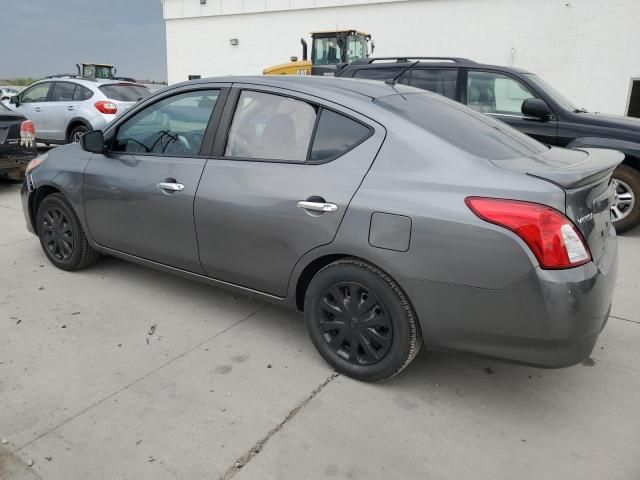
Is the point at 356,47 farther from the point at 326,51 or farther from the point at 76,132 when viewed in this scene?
the point at 76,132

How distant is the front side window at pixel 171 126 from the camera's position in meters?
3.40

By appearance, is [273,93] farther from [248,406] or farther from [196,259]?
[248,406]

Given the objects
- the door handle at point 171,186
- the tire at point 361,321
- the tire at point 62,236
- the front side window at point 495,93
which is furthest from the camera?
the front side window at point 495,93

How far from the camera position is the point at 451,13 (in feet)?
65.5

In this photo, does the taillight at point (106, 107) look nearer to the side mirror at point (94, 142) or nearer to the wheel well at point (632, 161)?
the side mirror at point (94, 142)

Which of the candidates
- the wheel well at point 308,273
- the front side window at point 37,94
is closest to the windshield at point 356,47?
the front side window at point 37,94

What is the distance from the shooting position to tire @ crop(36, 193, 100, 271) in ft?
13.7

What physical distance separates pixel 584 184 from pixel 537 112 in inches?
150

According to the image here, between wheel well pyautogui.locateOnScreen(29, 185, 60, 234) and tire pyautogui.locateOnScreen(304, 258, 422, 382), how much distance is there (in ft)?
8.70

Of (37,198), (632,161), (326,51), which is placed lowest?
(37,198)

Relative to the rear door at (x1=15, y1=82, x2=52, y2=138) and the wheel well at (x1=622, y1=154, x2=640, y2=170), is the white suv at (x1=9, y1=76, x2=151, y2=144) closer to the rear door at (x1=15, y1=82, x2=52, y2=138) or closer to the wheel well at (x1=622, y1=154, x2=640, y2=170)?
the rear door at (x1=15, y1=82, x2=52, y2=138)

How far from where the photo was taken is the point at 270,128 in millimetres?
3111

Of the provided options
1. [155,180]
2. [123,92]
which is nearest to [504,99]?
[155,180]

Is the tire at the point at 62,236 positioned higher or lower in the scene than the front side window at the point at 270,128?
lower
